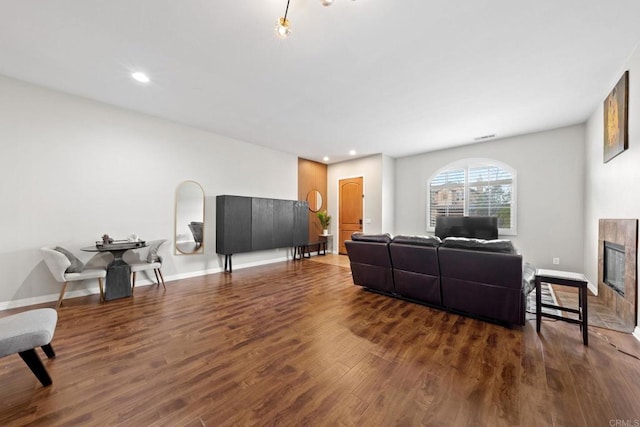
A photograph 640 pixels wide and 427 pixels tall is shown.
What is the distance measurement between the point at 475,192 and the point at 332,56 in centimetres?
488

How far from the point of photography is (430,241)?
3100mm

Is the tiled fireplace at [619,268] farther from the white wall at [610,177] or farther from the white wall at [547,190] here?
the white wall at [547,190]

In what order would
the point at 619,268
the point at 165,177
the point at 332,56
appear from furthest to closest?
the point at 165,177 < the point at 619,268 < the point at 332,56

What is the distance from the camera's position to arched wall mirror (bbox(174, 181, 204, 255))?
15.2 ft

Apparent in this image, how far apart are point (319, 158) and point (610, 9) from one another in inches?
227

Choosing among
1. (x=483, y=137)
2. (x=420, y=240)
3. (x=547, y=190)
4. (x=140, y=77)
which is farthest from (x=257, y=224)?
(x=547, y=190)

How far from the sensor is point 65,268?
120 inches

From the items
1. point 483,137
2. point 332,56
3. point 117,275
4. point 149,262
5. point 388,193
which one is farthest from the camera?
point 388,193

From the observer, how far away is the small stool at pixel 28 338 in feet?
5.09

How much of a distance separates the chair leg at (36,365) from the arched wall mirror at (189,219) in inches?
121

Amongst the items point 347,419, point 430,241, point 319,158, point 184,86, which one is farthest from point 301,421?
point 319,158

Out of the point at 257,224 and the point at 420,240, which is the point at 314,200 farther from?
the point at 420,240

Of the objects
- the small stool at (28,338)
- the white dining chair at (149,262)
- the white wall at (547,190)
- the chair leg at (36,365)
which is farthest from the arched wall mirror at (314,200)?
the chair leg at (36,365)

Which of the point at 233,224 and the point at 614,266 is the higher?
the point at 233,224
